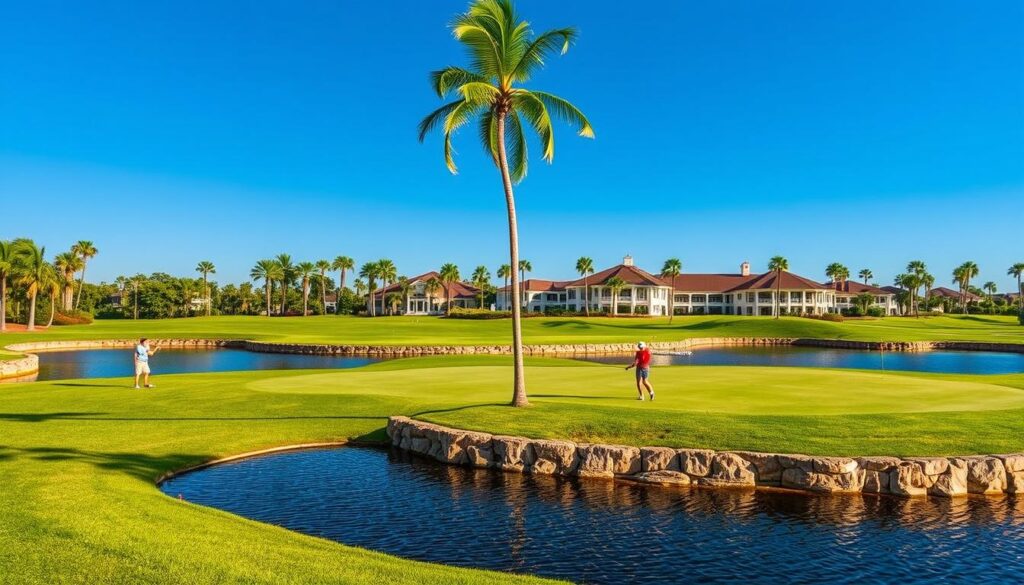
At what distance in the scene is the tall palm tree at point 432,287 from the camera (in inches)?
5719

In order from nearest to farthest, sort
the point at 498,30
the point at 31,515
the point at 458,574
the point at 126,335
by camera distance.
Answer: the point at 458,574 < the point at 31,515 < the point at 498,30 < the point at 126,335

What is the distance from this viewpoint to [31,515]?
9.97m

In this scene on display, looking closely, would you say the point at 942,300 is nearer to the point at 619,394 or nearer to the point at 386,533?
the point at 619,394

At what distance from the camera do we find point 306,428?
19391mm

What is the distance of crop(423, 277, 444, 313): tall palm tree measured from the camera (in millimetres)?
145250

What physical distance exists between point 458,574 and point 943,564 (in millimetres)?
7580

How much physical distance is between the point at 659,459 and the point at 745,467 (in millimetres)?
1778

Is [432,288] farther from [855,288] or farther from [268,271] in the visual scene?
[855,288]

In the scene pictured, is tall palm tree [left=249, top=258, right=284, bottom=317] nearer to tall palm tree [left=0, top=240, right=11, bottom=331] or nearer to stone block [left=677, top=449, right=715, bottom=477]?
tall palm tree [left=0, top=240, right=11, bottom=331]

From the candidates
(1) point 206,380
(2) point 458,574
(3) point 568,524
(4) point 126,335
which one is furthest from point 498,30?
(4) point 126,335

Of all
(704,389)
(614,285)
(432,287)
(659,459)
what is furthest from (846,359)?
(432,287)

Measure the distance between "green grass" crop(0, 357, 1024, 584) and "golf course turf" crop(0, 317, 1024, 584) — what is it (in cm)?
5

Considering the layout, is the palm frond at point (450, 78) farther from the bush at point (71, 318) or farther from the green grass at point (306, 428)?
the bush at point (71, 318)

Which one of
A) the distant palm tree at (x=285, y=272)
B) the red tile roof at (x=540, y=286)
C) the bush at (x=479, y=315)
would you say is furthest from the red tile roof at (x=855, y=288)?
the distant palm tree at (x=285, y=272)
